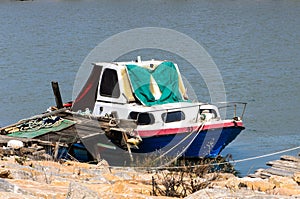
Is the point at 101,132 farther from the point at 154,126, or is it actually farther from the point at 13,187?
the point at 13,187

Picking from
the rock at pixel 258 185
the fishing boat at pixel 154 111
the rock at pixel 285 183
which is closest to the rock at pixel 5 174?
the rock at pixel 258 185

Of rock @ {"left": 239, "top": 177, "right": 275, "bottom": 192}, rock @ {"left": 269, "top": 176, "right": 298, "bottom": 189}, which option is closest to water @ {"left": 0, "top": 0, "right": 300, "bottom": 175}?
rock @ {"left": 269, "top": 176, "right": 298, "bottom": 189}

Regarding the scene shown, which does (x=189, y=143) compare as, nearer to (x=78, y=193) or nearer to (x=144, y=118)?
(x=144, y=118)

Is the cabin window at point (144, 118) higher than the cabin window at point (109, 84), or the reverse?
the cabin window at point (109, 84)

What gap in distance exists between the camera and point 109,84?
20.4 m

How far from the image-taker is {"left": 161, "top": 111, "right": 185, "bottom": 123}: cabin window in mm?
18953

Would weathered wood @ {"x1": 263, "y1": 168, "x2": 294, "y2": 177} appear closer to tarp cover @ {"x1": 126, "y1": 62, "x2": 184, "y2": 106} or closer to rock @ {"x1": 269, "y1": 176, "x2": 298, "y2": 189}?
rock @ {"x1": 269, "y1": 176, "x2": 298, "y2": 189}

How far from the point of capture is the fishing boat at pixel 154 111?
61.2 feet

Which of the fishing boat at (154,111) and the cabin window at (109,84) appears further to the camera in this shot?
the cabin window at (109,84)

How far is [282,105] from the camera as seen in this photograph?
28891 mm

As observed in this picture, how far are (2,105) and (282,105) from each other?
12537 mm

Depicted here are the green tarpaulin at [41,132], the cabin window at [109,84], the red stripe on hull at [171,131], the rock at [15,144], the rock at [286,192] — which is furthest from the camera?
the cabin window at [109,84]

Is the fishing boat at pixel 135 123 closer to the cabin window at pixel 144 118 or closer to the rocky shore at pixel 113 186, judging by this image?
the cabin window at pixel 144 118

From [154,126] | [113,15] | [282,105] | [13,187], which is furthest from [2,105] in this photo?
[113,15]
